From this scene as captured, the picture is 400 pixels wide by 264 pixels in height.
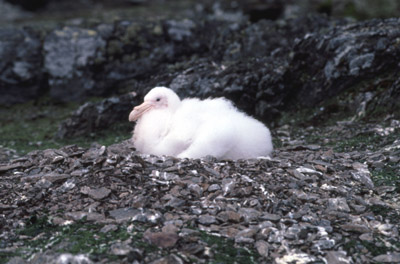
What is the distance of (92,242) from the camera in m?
4.38

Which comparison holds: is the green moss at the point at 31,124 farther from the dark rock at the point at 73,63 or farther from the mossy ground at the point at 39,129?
the dark rock at the point at 73,63

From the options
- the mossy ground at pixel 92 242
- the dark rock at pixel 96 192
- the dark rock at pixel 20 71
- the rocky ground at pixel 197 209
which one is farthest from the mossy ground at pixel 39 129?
the mossy ground at pixel 92 242

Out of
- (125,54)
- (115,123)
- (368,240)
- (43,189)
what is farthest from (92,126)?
(368,240)

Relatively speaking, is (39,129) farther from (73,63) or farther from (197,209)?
(197,209)

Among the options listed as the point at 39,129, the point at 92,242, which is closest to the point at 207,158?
the point at 92,242

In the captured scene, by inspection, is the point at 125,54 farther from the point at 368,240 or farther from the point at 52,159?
the point at 368,240

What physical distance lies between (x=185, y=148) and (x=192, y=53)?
7483 millimetres

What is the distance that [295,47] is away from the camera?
35.3ft

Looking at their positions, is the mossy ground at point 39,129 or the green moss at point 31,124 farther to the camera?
the green moss at point 31,124

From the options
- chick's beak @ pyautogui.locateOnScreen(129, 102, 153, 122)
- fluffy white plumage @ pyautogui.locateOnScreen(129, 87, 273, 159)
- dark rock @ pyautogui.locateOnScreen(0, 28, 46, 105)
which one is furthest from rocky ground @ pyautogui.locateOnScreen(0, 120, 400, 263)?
dark rock @ pyautogui.locateOnScreen(0, 28, 46, 105)

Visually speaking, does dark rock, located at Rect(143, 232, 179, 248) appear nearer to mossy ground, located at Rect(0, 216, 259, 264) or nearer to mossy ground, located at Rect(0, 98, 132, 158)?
mossy ground, located at Rect(0, 216, 259, 264)

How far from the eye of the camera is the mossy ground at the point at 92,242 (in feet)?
13.9

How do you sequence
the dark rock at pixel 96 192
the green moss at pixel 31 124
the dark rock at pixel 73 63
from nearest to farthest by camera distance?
the dark rock at pixel 96 192, the green moss at pixel 31 124, the dark rock at pixel 73 63

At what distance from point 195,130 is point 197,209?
4.94 ft
